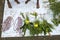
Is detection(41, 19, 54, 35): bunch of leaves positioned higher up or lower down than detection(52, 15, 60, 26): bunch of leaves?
lower down

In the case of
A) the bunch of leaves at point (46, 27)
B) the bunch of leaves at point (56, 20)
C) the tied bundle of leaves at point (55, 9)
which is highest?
the tied bundle of leaves at point (55, 9)

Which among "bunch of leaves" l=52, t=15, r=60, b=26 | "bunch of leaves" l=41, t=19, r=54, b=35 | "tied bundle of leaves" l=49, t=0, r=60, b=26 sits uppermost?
"tied bundle of leaves" l=49, t=0, r=60, b=26

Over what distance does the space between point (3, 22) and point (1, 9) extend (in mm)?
91

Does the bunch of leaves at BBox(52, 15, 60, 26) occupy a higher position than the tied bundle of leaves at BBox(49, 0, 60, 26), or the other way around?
the tied bundle of leaves at BBox(49, 0, 60, 26)

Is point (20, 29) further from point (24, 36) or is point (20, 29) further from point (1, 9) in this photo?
point (1, 9)

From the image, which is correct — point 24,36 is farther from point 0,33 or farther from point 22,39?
point 0,33

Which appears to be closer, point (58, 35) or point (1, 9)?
point (58, 35)

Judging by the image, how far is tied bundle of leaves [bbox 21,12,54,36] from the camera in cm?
129

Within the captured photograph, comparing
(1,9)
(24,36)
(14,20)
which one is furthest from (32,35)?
(1,9)

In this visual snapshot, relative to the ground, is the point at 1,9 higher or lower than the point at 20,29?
higher

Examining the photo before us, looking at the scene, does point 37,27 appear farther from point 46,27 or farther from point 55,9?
point 55,9

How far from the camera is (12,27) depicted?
1.32 meters

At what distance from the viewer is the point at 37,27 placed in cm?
130

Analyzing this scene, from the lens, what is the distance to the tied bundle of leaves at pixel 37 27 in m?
1.29
